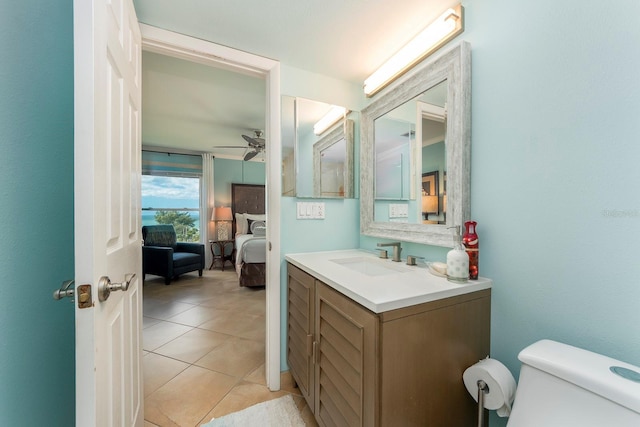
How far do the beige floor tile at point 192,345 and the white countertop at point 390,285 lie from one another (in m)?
1.39

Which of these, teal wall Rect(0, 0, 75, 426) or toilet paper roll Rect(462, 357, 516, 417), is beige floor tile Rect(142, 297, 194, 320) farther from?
toilet paper roll Rect(462, 357, 516, 417)

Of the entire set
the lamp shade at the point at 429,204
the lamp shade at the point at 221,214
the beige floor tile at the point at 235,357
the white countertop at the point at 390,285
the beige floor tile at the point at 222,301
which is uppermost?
the lamp shade at the point at 429,204

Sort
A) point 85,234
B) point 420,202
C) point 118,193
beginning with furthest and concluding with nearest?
point 420,202 → point 118,193 → point 85,234

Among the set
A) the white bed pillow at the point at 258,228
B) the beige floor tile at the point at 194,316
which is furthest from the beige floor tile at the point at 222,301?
the white bed pillow at the point at 258,228

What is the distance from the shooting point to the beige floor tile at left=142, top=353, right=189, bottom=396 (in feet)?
5.37

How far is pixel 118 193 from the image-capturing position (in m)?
0.86

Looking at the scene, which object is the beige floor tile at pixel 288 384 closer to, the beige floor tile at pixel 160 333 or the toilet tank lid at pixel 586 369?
the beige floor tile at pixel 160 333

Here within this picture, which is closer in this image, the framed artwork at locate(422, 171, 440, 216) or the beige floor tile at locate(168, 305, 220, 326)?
the framed artwork at locate(422, 171, 440, 216)

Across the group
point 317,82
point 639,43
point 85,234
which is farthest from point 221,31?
point 639,43

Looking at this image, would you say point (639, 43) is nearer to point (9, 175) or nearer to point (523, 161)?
point (523, 161)

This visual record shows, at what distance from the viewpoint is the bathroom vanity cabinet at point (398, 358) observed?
2.57 feet

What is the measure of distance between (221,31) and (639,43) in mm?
1719

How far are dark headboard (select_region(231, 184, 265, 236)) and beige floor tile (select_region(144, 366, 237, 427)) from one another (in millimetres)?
3836

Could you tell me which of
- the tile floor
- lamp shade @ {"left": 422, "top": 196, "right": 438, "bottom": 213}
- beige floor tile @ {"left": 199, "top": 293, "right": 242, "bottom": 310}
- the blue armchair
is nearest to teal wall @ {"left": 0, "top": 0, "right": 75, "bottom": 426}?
the tile floor
